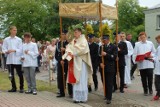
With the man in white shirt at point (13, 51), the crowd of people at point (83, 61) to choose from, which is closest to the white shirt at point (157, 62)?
the crowd of people at point (83, 61)

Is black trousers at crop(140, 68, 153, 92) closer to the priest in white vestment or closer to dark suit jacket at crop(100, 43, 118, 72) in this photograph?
dark suit jacket at crop(100, 43, 118, 72)

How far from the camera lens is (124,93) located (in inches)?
452

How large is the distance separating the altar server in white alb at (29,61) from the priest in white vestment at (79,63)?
1.62 m

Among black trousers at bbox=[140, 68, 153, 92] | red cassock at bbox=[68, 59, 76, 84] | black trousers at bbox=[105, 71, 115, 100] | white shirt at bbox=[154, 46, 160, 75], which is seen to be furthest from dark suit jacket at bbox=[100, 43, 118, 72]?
black trousers at bbox=[140, 68, 153, 92]

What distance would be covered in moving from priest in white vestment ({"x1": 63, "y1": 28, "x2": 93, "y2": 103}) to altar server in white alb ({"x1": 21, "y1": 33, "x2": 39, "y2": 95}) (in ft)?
5.30

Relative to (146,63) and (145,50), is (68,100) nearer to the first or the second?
(146,63)

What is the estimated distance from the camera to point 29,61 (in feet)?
36.4

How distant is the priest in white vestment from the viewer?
32.0ft

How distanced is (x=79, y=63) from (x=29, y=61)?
2.01 m

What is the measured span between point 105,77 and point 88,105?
39.1 inches

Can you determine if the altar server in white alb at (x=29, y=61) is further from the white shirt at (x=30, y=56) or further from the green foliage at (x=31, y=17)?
the green foliage at (x=31, y=17)

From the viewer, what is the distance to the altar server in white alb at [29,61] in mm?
11102

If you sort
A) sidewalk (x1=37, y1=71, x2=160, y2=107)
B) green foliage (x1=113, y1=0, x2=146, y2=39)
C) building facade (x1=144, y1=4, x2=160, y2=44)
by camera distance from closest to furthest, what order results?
sidewalk (x1=37, y1=71, x2=160, y2=107)
building facade (x1=144, y1=4, x2=160, y2=44)
green foliage (x1=113, y1=0, x2=146, y2=39)

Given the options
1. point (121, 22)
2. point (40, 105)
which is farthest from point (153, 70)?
point (121, 22)
